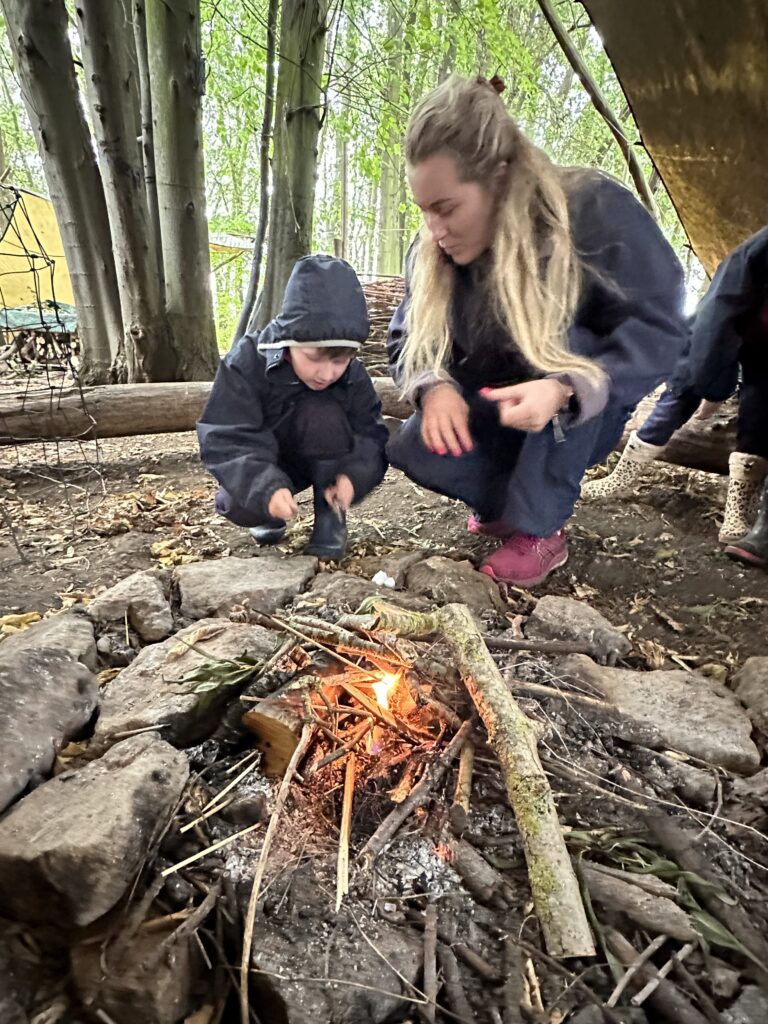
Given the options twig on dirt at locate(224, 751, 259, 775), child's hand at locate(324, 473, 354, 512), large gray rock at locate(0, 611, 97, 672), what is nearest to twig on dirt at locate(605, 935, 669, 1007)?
twig on dirt at locate(224, 751, 259, 775)

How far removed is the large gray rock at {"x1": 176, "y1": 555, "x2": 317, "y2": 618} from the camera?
6.19 feet

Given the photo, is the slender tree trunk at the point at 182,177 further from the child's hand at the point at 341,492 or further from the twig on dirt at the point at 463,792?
the twig on dirt at the point at 463,792

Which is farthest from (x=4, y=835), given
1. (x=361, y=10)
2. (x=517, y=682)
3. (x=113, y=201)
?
(x=361, y=10)

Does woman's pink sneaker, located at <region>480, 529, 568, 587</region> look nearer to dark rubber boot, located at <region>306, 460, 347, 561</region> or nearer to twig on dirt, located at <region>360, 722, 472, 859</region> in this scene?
dark rubber boot, located at <region>306, 460, 347, 561</region>

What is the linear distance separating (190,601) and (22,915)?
103 cm

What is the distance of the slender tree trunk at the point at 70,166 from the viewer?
3.63 metres

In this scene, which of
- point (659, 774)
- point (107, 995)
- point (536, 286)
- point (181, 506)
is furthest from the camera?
point (181, 506)

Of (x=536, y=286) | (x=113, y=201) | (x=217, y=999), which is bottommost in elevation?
(x=217, y=999)

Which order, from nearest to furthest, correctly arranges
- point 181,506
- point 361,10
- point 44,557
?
point 44,557
point 181,506
point 361,10

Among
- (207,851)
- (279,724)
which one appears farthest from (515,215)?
(207,851)

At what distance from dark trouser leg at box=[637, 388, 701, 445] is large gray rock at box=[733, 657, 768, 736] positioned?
1395 mm

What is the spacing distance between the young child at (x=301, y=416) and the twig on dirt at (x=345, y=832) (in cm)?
117

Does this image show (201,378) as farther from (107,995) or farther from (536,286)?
(107,995)

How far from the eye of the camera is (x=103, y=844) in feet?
3.01
